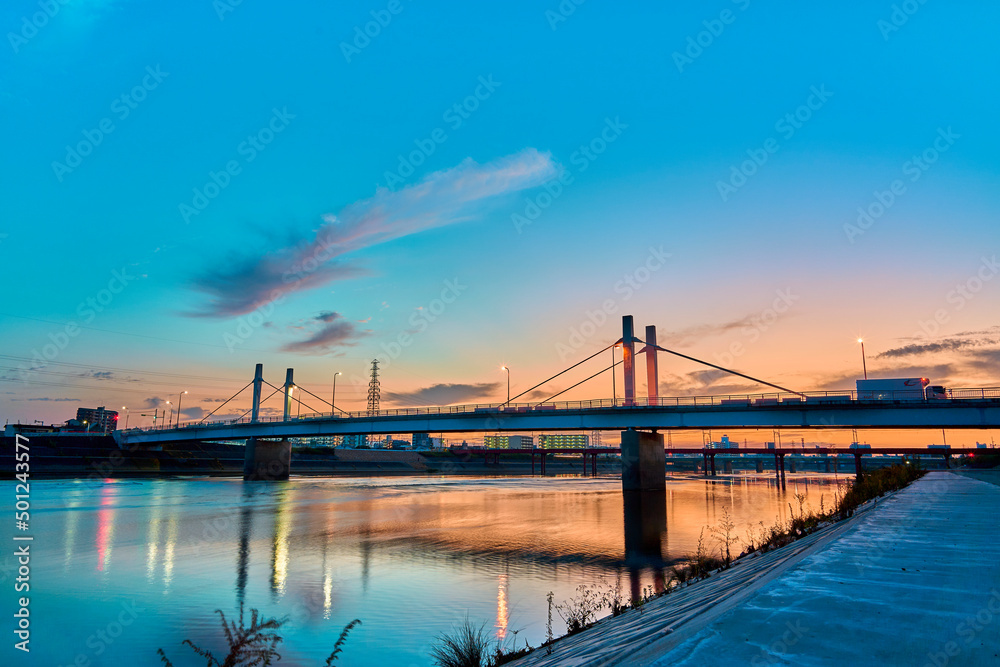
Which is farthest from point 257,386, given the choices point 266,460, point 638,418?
point 638,418

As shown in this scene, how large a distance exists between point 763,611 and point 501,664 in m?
4.08

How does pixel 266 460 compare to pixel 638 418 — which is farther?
pixel 266 460

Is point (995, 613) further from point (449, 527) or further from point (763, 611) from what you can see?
point (449, 527)

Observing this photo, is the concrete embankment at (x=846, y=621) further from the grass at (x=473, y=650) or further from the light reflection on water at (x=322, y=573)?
the light reflection on water at (x=322, y=573)

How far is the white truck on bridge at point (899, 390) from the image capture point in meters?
45.7

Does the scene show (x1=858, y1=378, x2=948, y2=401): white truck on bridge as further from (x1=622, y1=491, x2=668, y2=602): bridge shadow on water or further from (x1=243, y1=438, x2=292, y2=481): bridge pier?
(x1=243, y1=438, x2=292, y2=481): bridge pier

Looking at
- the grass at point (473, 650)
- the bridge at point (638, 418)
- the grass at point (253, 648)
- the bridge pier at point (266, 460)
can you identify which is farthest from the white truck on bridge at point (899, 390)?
the bridge pier at point (266, 460)

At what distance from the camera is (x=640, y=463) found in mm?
57688

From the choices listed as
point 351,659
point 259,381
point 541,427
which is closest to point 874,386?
point 541,427

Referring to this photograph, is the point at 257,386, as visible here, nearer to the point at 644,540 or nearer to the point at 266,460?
the point at 266,460

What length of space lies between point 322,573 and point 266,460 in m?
82.6

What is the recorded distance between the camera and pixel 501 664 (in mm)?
7219

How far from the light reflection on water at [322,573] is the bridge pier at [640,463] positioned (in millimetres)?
21658

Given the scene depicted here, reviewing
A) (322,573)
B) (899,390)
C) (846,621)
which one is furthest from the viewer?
(899,390)
